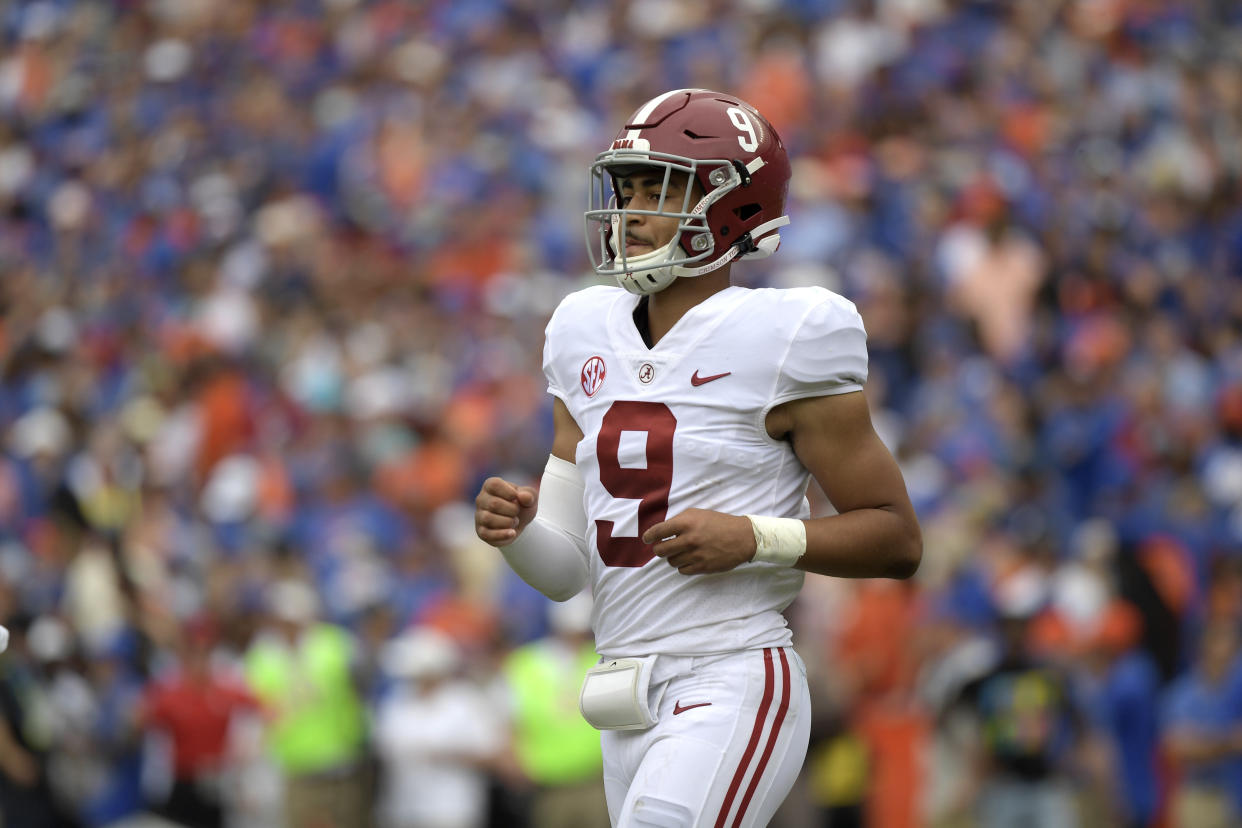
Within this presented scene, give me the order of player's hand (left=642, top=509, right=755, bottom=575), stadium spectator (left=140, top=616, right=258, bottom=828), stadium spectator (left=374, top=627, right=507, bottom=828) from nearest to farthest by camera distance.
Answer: player's hand (left=642, top=509, right=755, bottom=575), stadium spectator (left=374, top=627, right=507, bottom=828), stadium spectator (left=140, top=616, right=258, bottom=828)

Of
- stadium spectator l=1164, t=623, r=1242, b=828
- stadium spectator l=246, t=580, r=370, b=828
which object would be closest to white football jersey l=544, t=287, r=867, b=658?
stadium spectator l=1164, t=623, r=1242, b=828

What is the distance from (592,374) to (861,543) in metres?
0.67

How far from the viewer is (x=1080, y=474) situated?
31.6 feet

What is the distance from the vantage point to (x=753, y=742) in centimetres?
350

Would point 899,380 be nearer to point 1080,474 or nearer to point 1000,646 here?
point 1080,474

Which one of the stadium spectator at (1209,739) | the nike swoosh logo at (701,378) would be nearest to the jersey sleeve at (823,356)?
the nike swoosh logo at (701,378)

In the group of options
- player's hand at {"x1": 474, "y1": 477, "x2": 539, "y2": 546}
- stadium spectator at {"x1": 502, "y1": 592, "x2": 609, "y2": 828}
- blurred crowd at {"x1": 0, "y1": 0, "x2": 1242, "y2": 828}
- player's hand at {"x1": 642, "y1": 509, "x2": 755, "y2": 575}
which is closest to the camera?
player's hand at {"x1": 642, "y1": 509, "x2": 755, "y2": 575}

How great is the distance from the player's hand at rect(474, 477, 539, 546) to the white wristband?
457mm

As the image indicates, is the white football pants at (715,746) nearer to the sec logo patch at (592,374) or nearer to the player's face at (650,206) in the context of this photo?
the sec logo patch at (592,374)

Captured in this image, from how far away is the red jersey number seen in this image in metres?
3.59

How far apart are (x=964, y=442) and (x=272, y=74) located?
863 cm

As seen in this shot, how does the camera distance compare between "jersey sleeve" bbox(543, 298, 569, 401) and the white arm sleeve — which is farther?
"jersey sleeve" bbox(543, 298, 569, 401)

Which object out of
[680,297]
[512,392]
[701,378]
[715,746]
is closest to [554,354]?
[680,297]

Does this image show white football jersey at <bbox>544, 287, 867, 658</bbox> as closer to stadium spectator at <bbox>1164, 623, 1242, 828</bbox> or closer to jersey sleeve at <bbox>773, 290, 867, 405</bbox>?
jersey sleeve at <bbox>773, 290, 867, 405</bbox>
